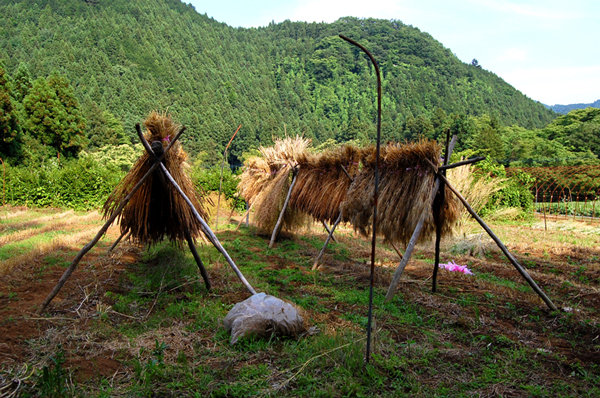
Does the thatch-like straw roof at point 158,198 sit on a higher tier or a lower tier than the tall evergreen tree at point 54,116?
lower

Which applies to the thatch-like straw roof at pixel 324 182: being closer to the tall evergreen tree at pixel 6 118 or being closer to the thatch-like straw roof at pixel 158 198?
the thatch-like straw roof at pixel 158 198

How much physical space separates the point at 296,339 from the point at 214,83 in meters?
89.1

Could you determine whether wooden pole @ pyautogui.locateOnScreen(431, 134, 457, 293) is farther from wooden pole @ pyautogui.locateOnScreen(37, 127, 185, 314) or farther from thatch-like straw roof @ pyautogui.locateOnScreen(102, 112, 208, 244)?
wooden pole @ pyautogui.locateOnScreen(37, 127, 185, 314)

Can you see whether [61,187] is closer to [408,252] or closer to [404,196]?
[404,196]

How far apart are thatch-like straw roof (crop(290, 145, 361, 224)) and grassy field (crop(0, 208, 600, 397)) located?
137 cm

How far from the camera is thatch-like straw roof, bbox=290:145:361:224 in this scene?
823cm

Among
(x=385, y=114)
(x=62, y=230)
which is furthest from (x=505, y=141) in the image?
(x=62, y=230)

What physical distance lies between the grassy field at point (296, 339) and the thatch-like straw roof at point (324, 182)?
1366 mm

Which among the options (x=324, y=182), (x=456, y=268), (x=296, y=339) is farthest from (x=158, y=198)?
(x=456, y=268)

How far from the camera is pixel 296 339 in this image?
3969mm

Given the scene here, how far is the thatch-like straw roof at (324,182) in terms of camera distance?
324 inches

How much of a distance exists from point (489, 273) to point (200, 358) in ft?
19.4

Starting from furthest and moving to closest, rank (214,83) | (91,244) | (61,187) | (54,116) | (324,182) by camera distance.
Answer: (214,83), (54,116), (61,187), (324,182), (91,244)

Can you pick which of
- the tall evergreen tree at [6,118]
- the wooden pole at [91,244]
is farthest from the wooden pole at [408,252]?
the tall evergreen tree at [6,118]
